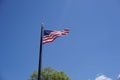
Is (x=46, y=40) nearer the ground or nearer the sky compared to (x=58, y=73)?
nearer the ground

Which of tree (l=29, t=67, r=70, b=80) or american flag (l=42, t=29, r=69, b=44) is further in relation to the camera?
tree (l=29, t=67, r=70, b=80)

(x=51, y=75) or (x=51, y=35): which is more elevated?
(x=51, y=75)

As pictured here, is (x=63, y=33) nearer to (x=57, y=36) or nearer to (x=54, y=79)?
(x=57, y=36)

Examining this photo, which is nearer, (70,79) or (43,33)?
(43,33)

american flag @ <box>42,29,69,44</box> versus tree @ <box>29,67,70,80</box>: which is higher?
tree @ <box>29,67,70,80</box>

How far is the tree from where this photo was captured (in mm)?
67938

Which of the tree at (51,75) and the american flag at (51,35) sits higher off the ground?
the tree at (51,75)

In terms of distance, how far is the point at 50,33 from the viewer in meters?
26.9

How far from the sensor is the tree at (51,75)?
6794 centimetres

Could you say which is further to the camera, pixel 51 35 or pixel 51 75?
pixel 51 75

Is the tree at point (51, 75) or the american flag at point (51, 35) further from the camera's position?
the tree at point (51, 75)

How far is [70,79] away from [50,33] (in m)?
43.4

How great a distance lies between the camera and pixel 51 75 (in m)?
68.4

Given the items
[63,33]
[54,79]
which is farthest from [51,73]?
[63,33]
